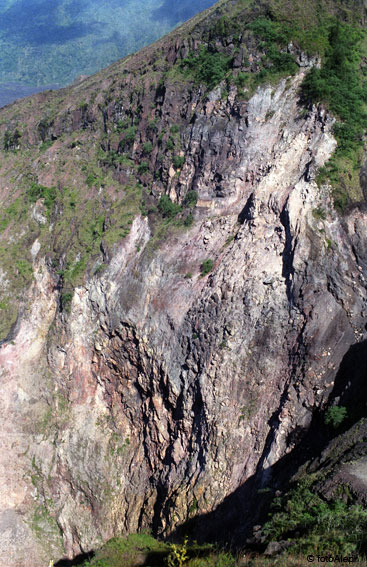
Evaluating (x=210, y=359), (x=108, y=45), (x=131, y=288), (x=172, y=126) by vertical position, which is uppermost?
(x=108, y=45)

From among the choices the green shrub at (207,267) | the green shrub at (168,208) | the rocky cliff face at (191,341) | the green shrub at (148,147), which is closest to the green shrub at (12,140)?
the rocky cliff face at (191,341)

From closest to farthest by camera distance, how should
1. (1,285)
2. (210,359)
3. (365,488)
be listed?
1. (365,488)
2. (210,359)
3. (1,285)

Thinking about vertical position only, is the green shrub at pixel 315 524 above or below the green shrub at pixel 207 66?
below

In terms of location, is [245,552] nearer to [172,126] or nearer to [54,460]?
[54,460]

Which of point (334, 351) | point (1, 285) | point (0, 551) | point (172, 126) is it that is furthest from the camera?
point (1, 285)

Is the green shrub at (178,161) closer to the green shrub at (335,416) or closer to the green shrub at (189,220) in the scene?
the green shrub at (189,220)

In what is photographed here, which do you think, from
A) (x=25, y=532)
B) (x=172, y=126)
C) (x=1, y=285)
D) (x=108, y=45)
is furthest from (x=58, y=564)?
(x=108, y=45)

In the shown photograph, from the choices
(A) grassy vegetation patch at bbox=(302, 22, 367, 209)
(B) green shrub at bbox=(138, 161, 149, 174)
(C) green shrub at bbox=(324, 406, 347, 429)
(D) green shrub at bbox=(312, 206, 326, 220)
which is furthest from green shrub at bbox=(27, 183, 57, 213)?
(C) green shrub at bbox=(324, 406, 347, 429)

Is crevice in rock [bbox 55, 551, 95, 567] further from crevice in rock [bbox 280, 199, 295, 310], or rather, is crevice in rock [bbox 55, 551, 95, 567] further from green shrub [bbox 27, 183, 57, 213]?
green shrub [bbox 27, 183, 57, 213]
